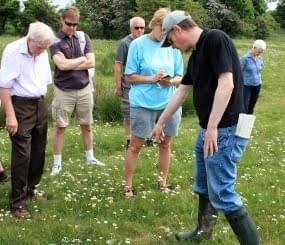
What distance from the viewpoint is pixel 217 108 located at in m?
4.49

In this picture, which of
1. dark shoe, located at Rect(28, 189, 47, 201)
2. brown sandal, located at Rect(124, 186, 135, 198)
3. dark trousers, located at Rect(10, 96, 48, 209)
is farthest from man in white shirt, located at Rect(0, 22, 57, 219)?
brown sandal, located at Rect(124, 186, 135, 198)

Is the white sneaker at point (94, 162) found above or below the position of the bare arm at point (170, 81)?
below

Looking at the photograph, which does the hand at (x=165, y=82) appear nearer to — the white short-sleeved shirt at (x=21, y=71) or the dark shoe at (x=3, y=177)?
the white short-sleeved shirt at (x=21, y=71)

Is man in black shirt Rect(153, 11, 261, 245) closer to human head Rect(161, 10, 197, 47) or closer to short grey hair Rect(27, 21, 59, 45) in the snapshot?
human head Rect(161, 10, 197, 47)

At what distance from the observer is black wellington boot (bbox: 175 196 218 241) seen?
17.6 ft

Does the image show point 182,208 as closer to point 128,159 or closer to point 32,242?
point 128,159

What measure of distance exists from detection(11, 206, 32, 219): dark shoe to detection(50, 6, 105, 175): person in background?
5.15 feet

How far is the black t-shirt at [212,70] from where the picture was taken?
446cm

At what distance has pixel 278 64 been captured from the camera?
952 inches

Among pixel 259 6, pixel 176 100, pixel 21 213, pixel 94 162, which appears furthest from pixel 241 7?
pixel 176 100

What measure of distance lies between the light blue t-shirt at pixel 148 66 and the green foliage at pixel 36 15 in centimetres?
3351

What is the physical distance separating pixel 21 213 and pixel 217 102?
8.71ft

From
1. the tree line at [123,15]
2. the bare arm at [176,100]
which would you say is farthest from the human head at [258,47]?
the tree line at [123,15]

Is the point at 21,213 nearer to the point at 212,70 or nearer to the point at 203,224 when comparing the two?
the point at 203,224
